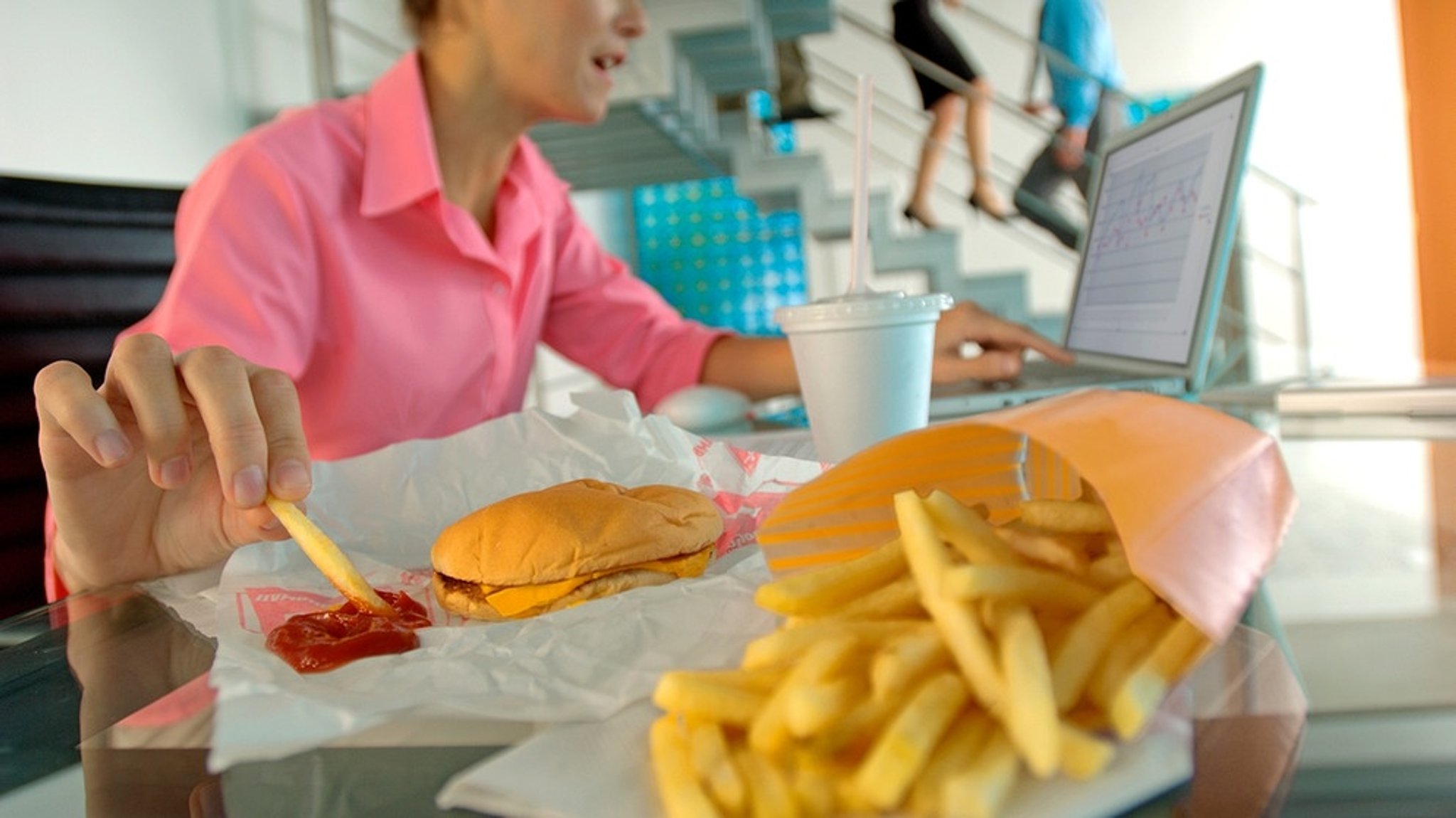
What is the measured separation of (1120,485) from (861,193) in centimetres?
51

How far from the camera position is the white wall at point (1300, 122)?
7.04 m

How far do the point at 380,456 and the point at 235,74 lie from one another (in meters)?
4.33

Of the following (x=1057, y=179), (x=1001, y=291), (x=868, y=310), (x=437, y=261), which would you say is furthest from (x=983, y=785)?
(x=1001, y=291)

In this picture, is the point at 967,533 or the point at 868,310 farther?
the point at 868,310

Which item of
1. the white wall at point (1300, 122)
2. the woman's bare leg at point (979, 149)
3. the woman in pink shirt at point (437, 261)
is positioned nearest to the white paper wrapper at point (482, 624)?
the woman in pink shirt at point (437, 261)

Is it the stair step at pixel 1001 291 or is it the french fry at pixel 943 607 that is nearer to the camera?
the french fry at pixel 943 607

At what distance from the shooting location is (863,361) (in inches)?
34.7

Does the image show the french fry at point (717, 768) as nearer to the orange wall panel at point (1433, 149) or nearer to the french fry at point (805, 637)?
the french fry at point (805, 637)

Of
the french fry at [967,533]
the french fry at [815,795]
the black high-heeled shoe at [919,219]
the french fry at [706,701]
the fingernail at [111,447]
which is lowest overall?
the french fry at [815,795]

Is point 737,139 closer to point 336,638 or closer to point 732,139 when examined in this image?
point 732,139

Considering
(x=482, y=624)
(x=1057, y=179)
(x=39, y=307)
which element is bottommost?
(x=482, y=624)

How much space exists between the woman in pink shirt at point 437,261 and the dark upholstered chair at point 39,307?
10 cm

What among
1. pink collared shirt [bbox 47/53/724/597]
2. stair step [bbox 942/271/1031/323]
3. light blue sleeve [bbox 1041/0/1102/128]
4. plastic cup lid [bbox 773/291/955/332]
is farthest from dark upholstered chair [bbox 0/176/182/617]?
stair step [bbox 942/271/1031/323]

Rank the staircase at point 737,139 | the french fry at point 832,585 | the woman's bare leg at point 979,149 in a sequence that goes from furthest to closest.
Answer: the woman's bare leg at point 979,149, the staircase at point 737,139, the french fry at point 832,585
